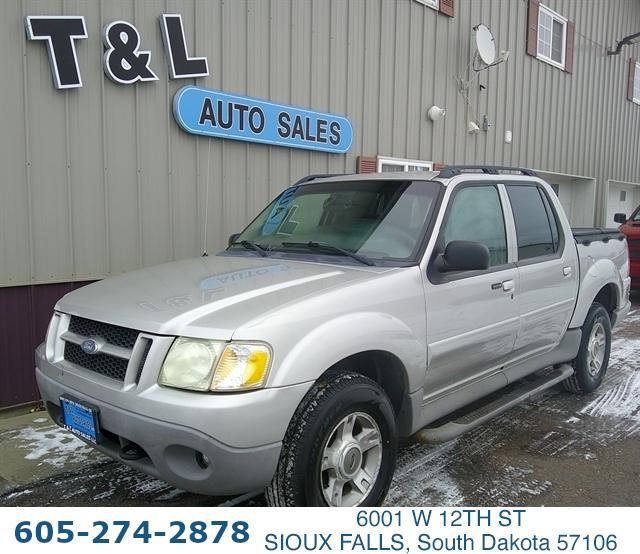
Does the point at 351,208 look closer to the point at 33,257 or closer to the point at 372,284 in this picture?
the point at 372,284

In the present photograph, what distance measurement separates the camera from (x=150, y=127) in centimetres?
549

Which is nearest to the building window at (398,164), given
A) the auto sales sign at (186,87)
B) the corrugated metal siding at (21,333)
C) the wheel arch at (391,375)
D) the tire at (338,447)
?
the auto sales sign at (186,87)

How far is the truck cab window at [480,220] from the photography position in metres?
3.49

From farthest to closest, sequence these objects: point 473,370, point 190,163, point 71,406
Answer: point 190,163 → point 473,370 → point 71,406

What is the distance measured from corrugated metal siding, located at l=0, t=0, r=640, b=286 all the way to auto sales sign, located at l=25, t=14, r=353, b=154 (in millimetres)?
89

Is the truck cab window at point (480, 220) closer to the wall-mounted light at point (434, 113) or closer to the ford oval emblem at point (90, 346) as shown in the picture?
the ford oval emblem at point (90, 346)

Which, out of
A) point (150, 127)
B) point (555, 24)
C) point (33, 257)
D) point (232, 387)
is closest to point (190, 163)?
point (150, 127)

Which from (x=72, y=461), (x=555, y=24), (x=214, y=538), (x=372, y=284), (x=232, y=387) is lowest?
(x=72, y=461)

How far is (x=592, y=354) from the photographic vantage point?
495 centimetres

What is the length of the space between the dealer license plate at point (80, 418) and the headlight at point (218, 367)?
443mm

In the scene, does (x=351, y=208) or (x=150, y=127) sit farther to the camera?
(x=150, y=127)

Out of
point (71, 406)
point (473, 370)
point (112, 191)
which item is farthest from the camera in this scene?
point (112, 191)

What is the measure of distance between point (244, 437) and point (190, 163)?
13.4 feet

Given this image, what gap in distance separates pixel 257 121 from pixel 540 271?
3632 mm
